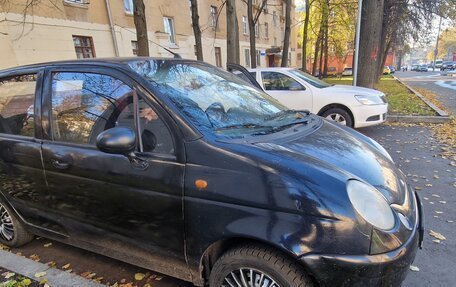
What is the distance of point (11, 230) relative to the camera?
3281 mm

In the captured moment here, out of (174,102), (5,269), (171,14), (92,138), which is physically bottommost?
(5,269)

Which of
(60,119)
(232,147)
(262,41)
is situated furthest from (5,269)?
(262,41)

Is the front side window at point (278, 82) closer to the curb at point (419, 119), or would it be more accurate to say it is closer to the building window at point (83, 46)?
the curb at point (419, 119)

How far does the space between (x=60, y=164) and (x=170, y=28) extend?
19.4m

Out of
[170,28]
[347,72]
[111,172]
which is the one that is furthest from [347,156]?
[347,72]

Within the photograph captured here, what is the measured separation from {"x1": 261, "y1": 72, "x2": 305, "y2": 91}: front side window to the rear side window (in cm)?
567

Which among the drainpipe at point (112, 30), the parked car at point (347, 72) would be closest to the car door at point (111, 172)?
the drainpipe at point (112, 30)

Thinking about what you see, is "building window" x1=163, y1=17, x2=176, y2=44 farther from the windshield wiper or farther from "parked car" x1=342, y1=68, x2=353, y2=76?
"parked car" x1=342, y1=68, x2=353, y2=76

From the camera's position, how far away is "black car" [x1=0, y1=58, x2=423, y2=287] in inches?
69.2

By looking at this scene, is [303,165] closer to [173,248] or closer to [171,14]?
[173,248]

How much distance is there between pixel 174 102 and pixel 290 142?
0.80 metres

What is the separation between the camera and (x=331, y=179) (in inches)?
70.3

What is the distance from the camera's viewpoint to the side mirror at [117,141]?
2.04 meters

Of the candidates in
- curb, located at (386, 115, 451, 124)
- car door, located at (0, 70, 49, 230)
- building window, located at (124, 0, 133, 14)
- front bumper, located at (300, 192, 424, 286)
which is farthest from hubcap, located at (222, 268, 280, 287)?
building window, located at (124, 0, 133, 14)
